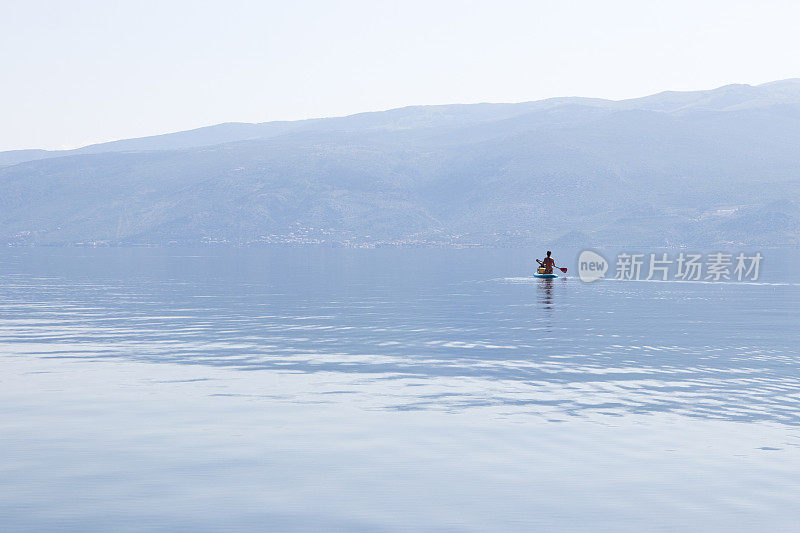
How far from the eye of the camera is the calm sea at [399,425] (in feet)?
57.9

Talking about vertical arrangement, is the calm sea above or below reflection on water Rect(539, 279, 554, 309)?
below

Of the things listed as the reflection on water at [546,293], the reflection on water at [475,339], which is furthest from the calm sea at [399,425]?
the reflection on water at [546,293]

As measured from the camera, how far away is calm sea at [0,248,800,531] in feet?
57.9

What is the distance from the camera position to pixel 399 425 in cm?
2488

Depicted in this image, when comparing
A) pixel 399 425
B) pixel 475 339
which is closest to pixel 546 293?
pixel 475 339

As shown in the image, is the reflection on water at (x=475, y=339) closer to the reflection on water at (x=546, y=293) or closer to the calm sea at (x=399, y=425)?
the calm sea at (x=399, y=425)

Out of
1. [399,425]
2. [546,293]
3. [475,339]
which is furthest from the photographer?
[546,293]

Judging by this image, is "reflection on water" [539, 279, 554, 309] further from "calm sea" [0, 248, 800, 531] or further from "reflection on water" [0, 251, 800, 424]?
"calm sea" [0, 248, 800, 531]

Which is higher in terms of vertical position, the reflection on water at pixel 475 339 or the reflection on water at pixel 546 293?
the reflection on water at pixel 546 293

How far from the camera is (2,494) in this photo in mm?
18359

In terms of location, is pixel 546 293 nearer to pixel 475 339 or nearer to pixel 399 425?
pixel 475 339

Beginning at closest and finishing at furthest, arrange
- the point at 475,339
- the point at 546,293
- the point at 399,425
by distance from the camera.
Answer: the point at 399,425
the point at 475,339
the point at 546,293

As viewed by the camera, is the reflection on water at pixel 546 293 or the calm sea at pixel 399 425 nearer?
the calm sea at pixel 399 425

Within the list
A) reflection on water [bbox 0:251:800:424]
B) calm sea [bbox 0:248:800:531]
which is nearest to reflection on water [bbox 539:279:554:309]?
reflection on water [bbox 0:251:800:424]
